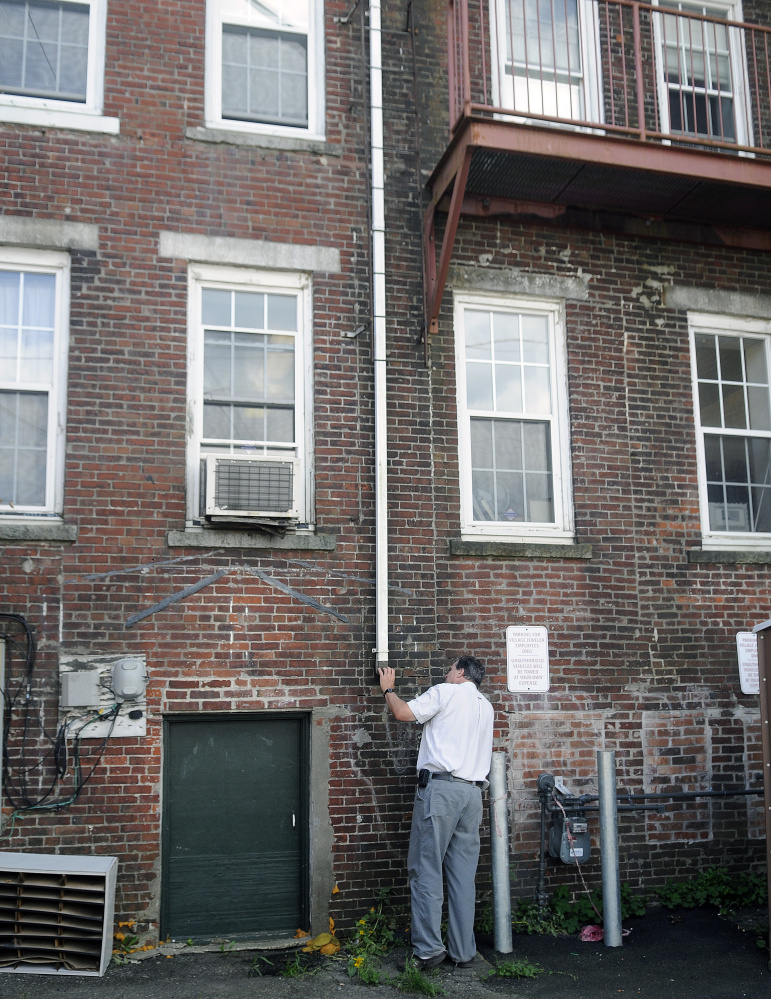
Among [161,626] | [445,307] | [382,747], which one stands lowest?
[382,747]

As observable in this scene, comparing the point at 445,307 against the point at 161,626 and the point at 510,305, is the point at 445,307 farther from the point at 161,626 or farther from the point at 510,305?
the point at 161,626

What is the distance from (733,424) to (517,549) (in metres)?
2.60

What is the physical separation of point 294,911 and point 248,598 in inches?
90.1

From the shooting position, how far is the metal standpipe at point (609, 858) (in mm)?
6723

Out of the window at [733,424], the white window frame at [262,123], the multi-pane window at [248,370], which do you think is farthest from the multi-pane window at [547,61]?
the multi-pane window at [248,370]

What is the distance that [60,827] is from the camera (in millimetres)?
6488

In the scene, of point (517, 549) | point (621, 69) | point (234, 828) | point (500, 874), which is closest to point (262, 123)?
point (621, 69)

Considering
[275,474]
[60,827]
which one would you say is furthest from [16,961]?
[275,474]

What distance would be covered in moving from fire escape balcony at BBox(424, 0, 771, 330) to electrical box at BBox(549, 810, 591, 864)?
4042 millimetres

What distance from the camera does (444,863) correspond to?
647 centimetres

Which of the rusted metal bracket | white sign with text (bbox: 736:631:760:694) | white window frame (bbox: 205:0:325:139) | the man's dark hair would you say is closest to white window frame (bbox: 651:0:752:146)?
the rusted metal bracket

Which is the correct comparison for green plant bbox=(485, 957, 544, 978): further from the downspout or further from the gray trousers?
the downspout

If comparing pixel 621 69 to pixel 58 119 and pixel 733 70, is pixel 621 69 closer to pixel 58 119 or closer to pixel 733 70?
pixel 733 70

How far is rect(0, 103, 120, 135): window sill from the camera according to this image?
23.9ft
